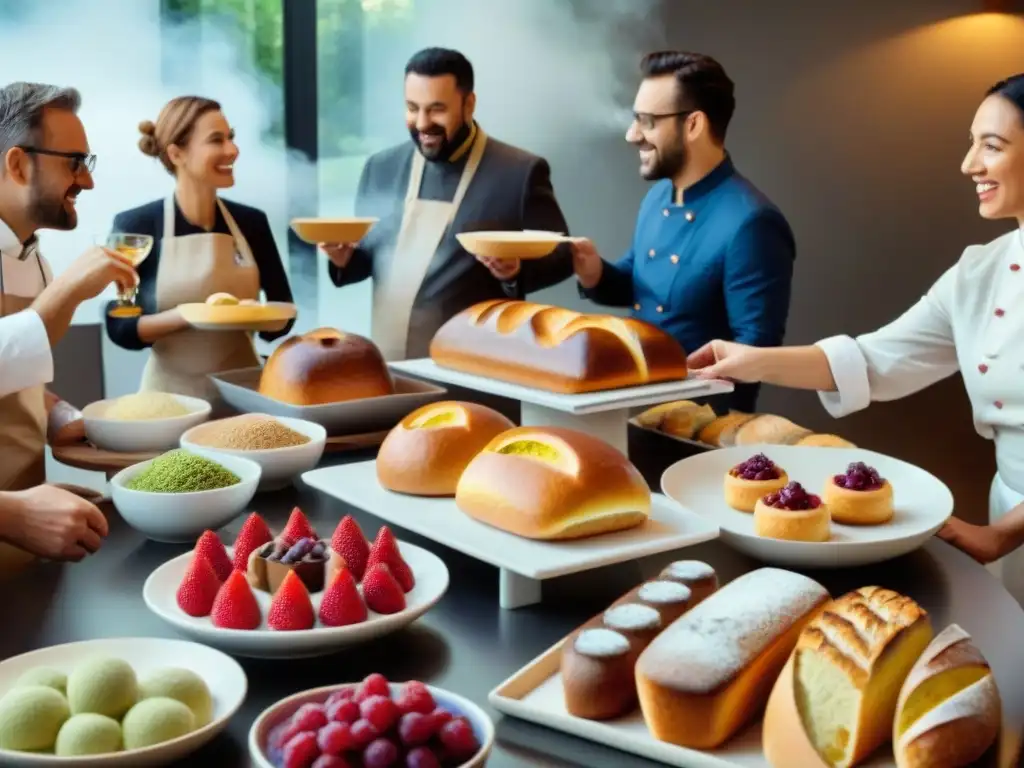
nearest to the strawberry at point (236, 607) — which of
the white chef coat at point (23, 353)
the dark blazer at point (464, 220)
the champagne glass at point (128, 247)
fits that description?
the white chef coat at point (23, 353)

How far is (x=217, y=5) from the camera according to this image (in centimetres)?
370

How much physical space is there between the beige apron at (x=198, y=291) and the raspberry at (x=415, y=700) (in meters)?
Answer: 1.77

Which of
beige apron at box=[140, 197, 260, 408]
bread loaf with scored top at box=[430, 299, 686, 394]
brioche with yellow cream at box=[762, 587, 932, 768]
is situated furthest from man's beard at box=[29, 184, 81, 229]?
brioche with yellow cream at box=[762, 587, 932, 768]

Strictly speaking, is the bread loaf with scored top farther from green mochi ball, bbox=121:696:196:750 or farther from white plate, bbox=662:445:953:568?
green mochi ball, bbox=121:696:196:750

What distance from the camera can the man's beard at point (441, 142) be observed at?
3195 mm

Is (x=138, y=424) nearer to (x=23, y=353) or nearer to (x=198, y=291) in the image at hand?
(x=23, y=353)

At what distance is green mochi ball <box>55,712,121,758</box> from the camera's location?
84 centimetres

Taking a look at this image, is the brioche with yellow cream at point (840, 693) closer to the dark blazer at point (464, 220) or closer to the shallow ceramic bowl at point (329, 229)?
the shallow ceramic bowl at point (329, 229)

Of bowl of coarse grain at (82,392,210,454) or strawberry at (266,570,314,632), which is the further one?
bowl of coarse grain at (82,392,210,454)

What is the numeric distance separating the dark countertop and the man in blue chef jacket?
4.73ft

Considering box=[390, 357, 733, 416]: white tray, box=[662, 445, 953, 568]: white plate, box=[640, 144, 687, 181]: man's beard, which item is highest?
box=[640, 144, 687, 181]: man's beard

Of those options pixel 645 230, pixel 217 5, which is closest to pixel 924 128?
pixel 645 230

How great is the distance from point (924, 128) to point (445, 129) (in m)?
1.85

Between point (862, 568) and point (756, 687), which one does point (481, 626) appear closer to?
point (756, 687)
